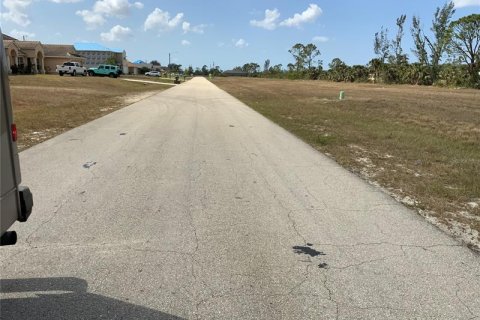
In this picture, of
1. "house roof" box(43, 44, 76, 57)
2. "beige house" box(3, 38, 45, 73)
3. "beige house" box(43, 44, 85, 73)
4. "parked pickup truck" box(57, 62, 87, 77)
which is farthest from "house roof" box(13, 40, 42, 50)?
"house roof" box(43, 44, 76, 57)

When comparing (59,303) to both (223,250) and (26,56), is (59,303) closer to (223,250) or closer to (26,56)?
(223,250)

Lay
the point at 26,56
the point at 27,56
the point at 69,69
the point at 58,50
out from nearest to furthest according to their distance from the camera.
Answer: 1. the point at 69,69
2. the point at 26,56
3. the point at 27,56
4. the point at 58,50

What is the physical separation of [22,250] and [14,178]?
135 cm

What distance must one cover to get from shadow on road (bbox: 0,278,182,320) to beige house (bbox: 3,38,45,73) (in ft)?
204

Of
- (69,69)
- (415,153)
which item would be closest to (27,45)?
(69,69)

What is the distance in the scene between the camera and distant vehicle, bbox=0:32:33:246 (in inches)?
121

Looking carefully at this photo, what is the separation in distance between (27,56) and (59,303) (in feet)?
231

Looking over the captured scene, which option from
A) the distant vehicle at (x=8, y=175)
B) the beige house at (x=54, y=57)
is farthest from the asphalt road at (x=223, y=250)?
the beige house at (x=54, y=57)

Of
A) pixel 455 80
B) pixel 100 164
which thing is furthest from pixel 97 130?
pixel 455 80

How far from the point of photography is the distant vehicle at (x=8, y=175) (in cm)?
308

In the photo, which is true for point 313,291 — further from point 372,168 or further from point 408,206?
point 372,168

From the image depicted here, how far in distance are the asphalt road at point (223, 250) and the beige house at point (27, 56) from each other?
59200 mm

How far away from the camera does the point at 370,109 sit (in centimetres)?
2323

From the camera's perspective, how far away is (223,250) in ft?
14.8
